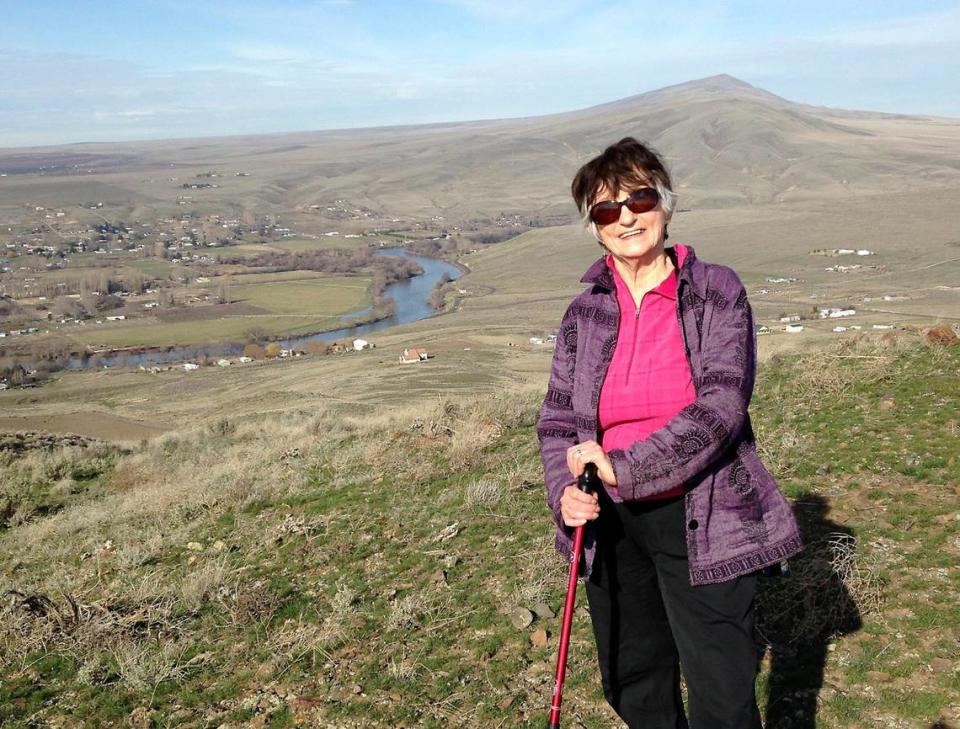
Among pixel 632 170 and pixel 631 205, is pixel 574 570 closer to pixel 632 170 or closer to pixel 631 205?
pixel 631 205

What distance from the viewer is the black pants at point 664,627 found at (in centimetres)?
239

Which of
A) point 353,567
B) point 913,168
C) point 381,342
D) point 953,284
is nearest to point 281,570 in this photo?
point 353,567

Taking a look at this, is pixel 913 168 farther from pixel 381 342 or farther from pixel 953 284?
pixel 381 342

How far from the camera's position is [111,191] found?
194 metres

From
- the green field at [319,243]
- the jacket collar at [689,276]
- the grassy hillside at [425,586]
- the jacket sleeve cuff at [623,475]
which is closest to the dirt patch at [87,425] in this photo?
the grassy hillside at [425,586]

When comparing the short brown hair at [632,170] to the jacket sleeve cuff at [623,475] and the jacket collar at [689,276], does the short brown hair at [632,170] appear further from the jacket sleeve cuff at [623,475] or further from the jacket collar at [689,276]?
the jacket sleeve cuff at [623,475]

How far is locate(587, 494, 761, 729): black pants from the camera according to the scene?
2.39 m

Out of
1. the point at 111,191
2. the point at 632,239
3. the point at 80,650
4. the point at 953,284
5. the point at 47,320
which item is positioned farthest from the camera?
the point at 111,191

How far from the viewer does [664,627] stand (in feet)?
8.82

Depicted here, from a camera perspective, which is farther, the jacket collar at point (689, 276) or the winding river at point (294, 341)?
the winding river at point (294, 341)

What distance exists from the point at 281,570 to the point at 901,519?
4613mm

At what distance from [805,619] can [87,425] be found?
34.6 meters

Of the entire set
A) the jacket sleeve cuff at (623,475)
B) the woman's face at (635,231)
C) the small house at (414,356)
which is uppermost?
the woman's face at (635,231)

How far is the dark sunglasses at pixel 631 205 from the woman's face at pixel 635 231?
1 cm
